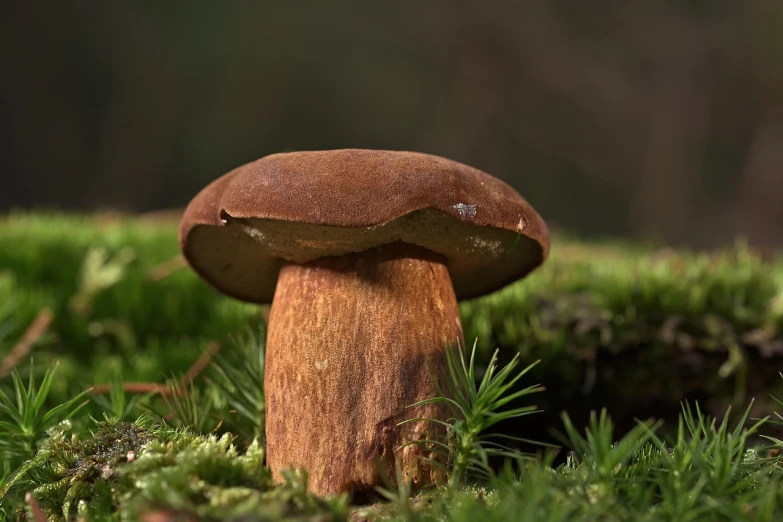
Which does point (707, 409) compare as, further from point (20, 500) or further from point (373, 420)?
point (20, 500)

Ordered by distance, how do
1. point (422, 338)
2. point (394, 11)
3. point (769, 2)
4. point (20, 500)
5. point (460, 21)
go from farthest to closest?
point (394, 11) < point (460, 21) < point (769, 2) < point (422, 338) < point (20, 500)

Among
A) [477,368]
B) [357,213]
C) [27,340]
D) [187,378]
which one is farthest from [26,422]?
[477,368]

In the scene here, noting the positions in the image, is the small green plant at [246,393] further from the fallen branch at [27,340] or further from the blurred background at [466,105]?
the blurred background at [466,105]

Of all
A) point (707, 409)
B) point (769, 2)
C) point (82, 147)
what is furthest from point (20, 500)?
point (769, 2)

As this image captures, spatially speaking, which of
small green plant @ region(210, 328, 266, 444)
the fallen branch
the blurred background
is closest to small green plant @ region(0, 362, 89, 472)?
small green plant @ region(210, 328, 266, 444)

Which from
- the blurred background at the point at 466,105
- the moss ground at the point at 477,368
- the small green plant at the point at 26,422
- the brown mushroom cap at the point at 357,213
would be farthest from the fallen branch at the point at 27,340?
the blurred background at the point at 466,105

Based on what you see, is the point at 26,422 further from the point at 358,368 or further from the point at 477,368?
the point at 477,368

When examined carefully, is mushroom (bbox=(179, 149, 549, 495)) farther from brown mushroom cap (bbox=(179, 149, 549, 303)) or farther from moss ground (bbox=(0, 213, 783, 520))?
moss ground (bbox=(0, 213, 783, 520))

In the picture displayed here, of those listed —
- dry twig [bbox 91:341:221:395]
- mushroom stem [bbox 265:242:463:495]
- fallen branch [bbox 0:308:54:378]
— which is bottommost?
fallen branch [bbox 0:308:54:378]
